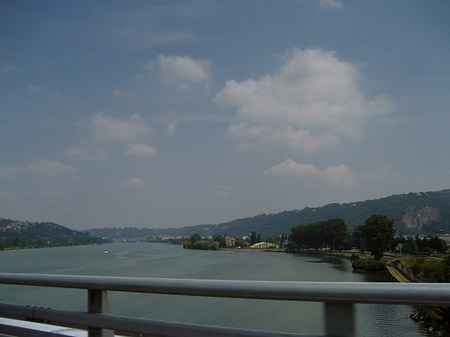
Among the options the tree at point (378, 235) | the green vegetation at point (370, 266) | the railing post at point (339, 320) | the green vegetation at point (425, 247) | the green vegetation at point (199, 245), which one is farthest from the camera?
the green vegetation at point (199, 245)

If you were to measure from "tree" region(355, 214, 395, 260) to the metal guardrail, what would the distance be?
87.3 metres

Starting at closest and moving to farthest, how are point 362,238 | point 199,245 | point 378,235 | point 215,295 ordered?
point 215,295 < point 378,235 < point 362,238 < point 199,245

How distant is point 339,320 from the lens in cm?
189

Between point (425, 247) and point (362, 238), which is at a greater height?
point (362, 238)

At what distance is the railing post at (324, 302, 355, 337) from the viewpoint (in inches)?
73.8

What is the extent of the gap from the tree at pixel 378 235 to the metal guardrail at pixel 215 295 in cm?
8732

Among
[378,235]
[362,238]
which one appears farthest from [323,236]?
[378,235]

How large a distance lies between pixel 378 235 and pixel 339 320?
289 ft

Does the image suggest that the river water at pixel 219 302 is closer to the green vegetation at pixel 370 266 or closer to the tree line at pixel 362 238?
the green vegetation at pixel 370 266

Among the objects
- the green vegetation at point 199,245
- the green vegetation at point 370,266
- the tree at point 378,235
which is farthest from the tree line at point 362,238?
the green vegetation at point 199,245

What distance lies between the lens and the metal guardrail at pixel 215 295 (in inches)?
68.4

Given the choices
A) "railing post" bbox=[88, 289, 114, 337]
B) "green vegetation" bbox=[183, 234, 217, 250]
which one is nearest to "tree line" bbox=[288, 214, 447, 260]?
"green vegetation" bbox=[183, 234, 217, 250]

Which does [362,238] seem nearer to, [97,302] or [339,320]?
[97,302]

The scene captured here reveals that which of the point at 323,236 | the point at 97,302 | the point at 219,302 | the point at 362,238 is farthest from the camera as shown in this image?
the point at 323,236
